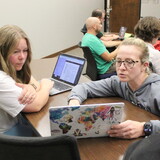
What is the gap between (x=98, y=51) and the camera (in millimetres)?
2963

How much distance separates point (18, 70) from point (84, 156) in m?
0.89

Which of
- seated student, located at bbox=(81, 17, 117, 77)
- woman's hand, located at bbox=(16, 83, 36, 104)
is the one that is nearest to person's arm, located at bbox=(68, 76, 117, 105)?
woman's hand, located at bbox=(16, 83, 36, 104)

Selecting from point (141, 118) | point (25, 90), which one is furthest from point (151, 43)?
point (25, 90)

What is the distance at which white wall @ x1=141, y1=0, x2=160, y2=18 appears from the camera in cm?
551

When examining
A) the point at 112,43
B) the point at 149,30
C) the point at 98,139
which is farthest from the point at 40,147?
the point at 112,43

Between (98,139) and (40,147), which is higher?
(40,147)

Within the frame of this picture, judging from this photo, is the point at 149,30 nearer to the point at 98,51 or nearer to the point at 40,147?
the point at 98,51

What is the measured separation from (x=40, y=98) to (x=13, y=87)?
0.21 metres

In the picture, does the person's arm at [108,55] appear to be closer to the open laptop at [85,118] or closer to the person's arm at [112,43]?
the person's arm at [112,43]

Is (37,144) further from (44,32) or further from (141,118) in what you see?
(44,32)

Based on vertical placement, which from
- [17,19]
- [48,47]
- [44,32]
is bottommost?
[48,47]

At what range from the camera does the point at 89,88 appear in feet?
5.37

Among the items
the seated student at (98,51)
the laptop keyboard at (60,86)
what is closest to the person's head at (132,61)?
the laptop keyboard at (60,86)

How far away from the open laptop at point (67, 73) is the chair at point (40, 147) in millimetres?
952
